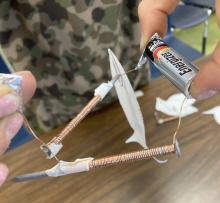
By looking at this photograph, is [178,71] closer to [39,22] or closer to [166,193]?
[166,193]

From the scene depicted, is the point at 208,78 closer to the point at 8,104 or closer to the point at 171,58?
the point at 171,58

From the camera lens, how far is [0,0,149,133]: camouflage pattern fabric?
612 millimetres

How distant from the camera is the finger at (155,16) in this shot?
1.63 feet

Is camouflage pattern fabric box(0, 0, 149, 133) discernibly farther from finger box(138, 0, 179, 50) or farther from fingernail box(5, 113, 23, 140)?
fingernail box(5, 113, 23, 140)

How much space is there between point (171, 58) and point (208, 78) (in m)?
0.06

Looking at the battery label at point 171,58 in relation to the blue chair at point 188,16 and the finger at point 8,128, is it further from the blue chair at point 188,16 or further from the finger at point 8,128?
the blue chair at point 188,16

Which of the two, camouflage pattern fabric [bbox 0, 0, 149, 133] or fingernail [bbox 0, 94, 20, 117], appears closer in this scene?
fingernail [bbox 0, 94, 20, 117]

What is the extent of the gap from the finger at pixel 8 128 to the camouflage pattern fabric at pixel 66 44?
0.30 meters

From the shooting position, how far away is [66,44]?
643 mm

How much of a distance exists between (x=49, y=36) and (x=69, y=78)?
0.32 feet

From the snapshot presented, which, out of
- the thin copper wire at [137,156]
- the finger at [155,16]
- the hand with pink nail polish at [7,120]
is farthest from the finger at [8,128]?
the finger at [155,16]

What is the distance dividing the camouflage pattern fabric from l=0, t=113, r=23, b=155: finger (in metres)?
0.30

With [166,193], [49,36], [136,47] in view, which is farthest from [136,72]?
[166,193]

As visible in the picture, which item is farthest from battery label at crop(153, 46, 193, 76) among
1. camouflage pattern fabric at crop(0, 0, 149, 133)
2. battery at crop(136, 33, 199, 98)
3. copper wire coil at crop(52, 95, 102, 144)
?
camouflage pattern fabric at crop(0, 0, 149, 133)
